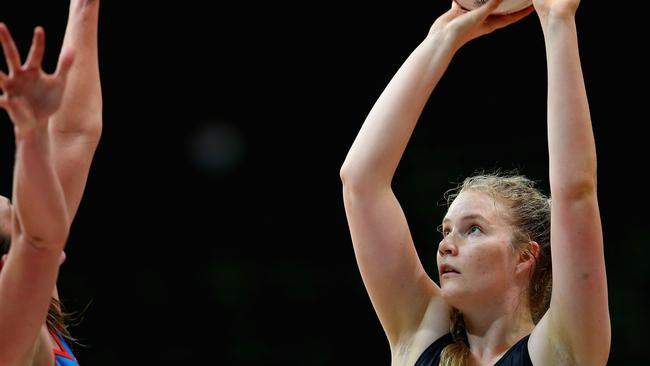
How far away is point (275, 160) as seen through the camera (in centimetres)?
693

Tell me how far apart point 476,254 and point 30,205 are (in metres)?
1.23

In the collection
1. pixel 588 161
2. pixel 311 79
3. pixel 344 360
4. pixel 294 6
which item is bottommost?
pixel 344 360

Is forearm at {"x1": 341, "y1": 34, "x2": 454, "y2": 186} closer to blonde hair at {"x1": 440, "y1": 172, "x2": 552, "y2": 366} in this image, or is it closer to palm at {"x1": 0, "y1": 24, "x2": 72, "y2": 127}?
blonde hair at {"x1": 440, "y1": 172, "x2": 552, "y2": 366}

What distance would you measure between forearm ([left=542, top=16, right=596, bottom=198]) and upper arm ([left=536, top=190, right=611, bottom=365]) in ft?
0.12

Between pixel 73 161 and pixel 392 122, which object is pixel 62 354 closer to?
pixel 73 161

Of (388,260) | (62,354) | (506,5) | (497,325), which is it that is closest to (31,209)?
(62,354)

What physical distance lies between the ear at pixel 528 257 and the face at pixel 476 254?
0.02 meters

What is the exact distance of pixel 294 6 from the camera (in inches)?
287

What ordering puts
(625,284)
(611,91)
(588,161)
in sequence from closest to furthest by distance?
1. (588,161)
2. (625,284)
3. (611,91)

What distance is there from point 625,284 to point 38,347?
185 inches

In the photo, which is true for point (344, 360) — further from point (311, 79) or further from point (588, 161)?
point (588, 161)

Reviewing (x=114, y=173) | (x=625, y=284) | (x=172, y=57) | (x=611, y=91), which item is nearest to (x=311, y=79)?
(x=172, y=57)

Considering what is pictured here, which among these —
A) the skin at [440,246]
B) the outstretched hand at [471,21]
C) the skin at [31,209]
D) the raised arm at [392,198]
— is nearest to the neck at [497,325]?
the skin at [440,246]

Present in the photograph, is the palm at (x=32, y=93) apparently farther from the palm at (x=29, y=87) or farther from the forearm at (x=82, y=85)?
the forearm at (x=82, y=85)
